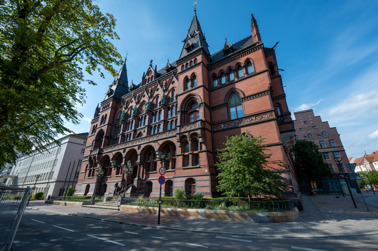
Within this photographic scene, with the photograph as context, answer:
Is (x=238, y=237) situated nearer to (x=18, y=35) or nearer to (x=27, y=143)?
(x=27, y=143)

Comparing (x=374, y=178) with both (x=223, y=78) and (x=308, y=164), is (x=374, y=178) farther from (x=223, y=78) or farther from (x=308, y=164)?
(x=223, y=78)

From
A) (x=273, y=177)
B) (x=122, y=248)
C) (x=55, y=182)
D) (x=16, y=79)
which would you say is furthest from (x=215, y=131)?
(x=55, y=182)

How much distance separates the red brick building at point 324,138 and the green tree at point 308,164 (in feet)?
27.5

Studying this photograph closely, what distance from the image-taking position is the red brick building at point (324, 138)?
36188 mm

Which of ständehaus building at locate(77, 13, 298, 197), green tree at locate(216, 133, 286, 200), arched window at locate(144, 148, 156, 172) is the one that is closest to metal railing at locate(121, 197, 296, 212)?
green tree at locate(216, 133, 286, 200)

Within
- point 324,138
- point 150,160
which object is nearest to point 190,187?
point 150,160

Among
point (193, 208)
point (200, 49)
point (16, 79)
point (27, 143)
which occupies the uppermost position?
point (200, 49)

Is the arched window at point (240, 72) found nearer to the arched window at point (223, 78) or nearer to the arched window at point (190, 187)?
the arched window at point (223, 78)

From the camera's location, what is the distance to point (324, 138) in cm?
4281

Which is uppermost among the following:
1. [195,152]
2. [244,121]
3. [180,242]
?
[244,121]

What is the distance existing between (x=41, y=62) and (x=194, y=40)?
2145 cm

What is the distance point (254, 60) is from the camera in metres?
18.7

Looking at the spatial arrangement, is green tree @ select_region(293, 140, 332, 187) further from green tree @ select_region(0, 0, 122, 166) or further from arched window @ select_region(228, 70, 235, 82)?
green tree @ select_region(0, 0, 122, 166)

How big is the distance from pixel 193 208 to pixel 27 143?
11.0m
